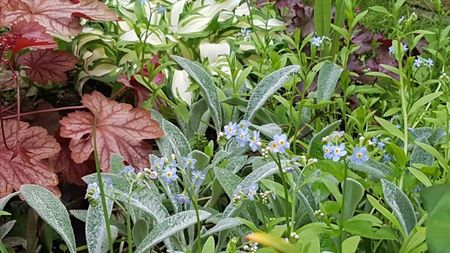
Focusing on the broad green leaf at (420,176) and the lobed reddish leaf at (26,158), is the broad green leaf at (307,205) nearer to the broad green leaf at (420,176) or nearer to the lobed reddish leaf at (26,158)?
the broad green leaf at (420,176)

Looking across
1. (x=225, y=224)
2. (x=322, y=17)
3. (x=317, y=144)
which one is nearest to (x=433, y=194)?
(x=225, y=224)

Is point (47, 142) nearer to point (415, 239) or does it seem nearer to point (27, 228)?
point (27, 228)

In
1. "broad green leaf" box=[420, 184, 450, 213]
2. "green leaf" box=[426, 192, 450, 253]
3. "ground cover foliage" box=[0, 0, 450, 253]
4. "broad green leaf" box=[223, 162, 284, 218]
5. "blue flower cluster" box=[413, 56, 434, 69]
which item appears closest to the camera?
"green leaf" box=[426, 192, 450, 253]

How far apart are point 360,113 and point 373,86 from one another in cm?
46

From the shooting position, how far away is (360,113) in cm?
141

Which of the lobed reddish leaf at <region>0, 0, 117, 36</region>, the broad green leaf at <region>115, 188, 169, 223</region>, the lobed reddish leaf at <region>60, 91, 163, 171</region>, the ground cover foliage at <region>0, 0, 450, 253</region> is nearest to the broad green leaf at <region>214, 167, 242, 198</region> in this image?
the ground cover foliage at <region>0, 0, 450, 253</region>

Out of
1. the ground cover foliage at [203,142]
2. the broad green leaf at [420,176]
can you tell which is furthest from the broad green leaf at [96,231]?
the broad green leaf at [420,176]

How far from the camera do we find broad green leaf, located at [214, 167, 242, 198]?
1.20m

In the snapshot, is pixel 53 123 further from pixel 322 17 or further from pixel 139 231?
pixel 322 17

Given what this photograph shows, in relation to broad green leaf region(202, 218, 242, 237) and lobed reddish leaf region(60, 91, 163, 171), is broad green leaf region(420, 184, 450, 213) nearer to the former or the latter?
broad green leaf region(202, 218, 242, 237)

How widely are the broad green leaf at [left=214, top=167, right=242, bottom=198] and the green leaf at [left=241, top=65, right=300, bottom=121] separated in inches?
11.6

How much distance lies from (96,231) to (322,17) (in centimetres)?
111

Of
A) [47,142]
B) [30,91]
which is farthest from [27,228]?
[30,91]

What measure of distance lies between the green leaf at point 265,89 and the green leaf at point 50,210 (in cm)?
48
